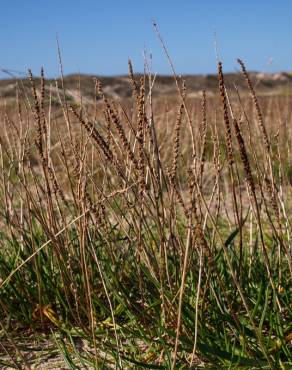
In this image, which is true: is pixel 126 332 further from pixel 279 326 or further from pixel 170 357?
pixel 279 326

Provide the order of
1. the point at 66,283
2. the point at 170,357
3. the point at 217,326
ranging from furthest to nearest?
1. the point at 66,283
2. the point at 217,326
3. the point at 170,357

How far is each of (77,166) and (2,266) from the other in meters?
0.52

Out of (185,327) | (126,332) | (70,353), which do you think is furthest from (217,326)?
(70,353)

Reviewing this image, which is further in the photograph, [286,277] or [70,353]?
[286,277]

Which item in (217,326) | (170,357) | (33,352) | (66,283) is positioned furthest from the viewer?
(66,283)

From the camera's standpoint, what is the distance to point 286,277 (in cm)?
179

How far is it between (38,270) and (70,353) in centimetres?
26

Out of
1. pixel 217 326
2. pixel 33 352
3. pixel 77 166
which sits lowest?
pixel 33 352

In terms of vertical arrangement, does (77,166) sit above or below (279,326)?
above

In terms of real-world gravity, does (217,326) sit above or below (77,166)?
below

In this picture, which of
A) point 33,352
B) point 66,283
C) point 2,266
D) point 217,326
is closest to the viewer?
point 217,326

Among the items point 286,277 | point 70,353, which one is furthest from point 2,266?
point 286,277

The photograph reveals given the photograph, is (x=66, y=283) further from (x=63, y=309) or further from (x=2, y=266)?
(x=2, y=266)

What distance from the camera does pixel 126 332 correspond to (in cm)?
153
